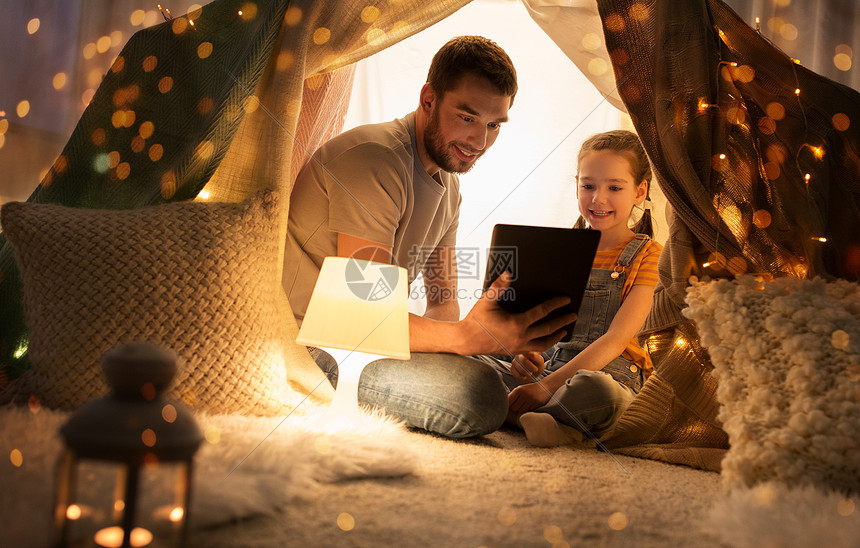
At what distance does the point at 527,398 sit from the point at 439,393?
27 cm

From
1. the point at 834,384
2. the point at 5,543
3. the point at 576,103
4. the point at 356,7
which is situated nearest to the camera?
the point at 5,543

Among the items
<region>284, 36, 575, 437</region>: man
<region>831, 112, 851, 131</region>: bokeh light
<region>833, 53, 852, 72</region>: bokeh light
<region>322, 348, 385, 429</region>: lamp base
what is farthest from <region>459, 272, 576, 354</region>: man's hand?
<region>833, 53, 852, 72</region>: bokeh light

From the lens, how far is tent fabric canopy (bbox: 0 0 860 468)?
1110 mm

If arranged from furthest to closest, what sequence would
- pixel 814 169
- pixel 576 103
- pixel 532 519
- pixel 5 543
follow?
pixel 576 103, pixel 814 169, pixel 532 519, pixel 5 543

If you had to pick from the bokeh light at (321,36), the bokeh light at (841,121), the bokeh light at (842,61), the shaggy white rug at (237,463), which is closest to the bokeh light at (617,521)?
the shaggy white rug at (237,463)

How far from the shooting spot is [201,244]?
1.03 m

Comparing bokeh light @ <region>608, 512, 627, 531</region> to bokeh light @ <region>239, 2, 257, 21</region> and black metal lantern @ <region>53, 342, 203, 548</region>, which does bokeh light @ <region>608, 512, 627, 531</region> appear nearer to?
black metal lantern @ <region>53, 342, 203, 548</region>

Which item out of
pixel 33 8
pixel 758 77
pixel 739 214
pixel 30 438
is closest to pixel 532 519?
pixel 30 438

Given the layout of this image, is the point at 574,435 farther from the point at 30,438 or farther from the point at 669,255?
the point at 30,438

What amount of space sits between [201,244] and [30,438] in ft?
1.33

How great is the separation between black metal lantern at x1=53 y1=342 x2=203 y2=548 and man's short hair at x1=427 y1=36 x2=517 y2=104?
3.84ft

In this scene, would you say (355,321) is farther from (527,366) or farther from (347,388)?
(527,366)

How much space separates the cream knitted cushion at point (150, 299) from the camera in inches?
37.3

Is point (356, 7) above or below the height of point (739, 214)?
above
